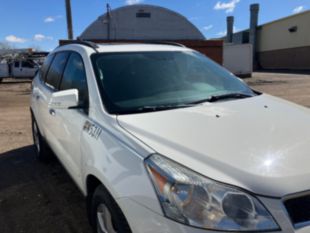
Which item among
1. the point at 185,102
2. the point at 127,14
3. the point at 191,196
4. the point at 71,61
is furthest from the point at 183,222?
the point at 127,14

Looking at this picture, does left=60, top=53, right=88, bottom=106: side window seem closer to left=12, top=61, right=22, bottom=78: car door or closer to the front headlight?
the front headlight

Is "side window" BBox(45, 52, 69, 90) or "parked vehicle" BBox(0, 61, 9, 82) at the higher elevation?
"side window" BBox(45, 52, 69, 90)

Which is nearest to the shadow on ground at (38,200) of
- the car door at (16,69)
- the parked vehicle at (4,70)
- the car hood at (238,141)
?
the car hood at (238,141)

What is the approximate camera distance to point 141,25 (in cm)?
3378

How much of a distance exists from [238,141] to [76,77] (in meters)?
1.97

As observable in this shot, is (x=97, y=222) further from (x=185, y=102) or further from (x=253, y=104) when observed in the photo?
(x=253, y=104)

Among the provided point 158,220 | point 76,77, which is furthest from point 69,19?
point 158,220

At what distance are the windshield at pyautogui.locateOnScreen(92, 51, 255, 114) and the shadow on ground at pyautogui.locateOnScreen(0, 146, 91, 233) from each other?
1.44 metres

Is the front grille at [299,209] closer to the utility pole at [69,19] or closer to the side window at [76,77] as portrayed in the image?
the side window at [76,77]

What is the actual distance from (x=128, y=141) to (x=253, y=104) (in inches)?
51.6

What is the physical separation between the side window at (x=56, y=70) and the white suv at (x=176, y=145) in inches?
10.6

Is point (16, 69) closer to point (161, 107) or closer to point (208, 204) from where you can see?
point (161, 107)

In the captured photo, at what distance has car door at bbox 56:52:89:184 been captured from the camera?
3.06 m

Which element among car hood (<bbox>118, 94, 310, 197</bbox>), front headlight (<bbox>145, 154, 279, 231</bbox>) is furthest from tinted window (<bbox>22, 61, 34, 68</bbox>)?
front headlight (<bbox>145, 154, 279, 231</bbox>)
